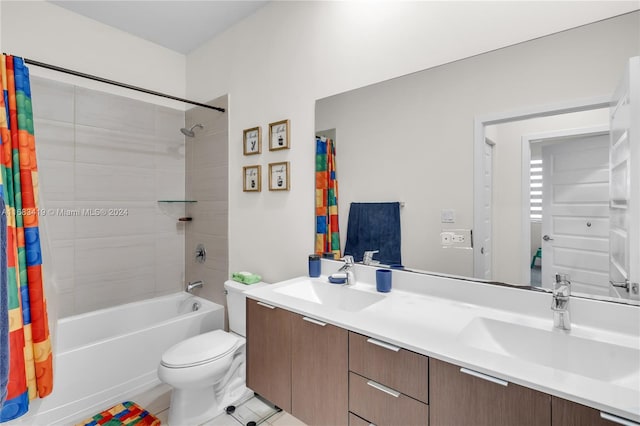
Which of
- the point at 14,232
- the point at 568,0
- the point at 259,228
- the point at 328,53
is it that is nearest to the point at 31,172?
the point at 14,232

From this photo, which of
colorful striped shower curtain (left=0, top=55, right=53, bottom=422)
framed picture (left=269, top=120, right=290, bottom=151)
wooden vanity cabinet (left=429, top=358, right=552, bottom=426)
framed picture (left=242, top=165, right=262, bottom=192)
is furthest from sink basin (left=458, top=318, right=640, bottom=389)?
colorful striped shower curtain (left=0, top=55, right=53, bottom=422)

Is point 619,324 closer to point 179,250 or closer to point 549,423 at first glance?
point 549,423

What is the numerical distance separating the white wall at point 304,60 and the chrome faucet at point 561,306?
603mm

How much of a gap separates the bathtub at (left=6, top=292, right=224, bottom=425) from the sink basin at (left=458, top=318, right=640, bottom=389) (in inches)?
76.8

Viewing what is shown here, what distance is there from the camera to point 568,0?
45.5 inches

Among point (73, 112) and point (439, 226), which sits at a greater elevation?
point (73, 112)

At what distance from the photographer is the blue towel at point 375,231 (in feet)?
5.30

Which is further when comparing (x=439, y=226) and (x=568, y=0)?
(x=439, y=226)

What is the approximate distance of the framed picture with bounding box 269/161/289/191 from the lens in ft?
6.69

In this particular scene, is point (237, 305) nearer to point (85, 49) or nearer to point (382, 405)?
point (382, 405)

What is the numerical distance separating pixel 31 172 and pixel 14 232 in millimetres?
329

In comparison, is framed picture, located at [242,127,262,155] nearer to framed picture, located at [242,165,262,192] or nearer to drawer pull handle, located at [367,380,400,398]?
framed picture, located at [242,165,262,192]

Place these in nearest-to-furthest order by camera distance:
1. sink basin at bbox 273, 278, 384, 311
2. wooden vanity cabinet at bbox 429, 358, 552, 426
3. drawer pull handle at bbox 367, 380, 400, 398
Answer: wooden vanity cabinet at bbox 429, 358, 552, 426, drawer pull handle at bbox 367, 380, 400, 398, sink basin at bbox 273, 278, 384, 311

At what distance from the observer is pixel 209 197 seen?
104 inches
